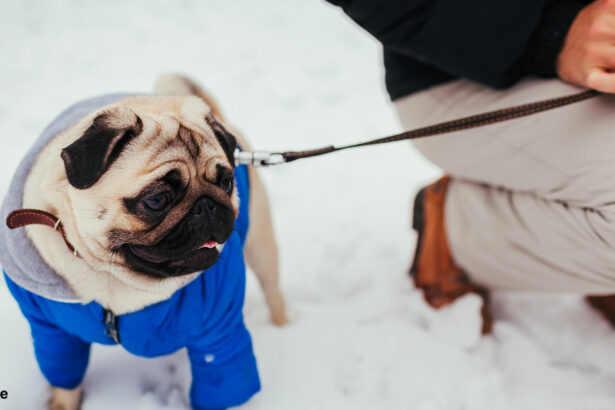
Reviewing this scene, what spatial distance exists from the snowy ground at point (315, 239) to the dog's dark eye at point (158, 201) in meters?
0.76

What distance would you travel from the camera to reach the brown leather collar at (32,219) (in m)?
1.08

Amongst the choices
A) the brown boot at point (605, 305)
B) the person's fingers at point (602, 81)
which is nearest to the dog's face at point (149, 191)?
the person's fingers at point (602, 81)

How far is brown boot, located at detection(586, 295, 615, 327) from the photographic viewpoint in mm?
1945

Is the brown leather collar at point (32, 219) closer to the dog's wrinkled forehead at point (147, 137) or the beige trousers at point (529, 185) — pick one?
the dog's wrinkled forehead at point (147, 137)

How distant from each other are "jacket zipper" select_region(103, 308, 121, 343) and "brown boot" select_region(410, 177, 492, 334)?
1.30 m

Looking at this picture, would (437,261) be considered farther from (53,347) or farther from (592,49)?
(53,347)

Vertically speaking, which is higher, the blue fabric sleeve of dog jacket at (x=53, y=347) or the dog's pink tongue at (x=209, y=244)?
the dog's pink tongue at (x=209, y=244)

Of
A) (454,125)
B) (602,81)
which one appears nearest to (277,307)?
(454,125)

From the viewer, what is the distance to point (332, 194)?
2.71 metres

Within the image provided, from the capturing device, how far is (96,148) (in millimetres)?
1014

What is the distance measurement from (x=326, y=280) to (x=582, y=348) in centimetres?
106

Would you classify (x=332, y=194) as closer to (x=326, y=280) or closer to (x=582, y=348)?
(x=326, y=280)

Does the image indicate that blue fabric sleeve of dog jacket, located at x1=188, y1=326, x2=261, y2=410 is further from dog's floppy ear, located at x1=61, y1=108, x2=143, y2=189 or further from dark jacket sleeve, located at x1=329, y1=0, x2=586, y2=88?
dark jacket sleeve, located at x1=329, y1=0, x2=586, y2=88

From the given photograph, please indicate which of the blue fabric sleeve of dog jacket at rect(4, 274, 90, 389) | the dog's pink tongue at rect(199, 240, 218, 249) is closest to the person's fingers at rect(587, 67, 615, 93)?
the dog's pink tongue at rect(199, 240, 218, 249)
